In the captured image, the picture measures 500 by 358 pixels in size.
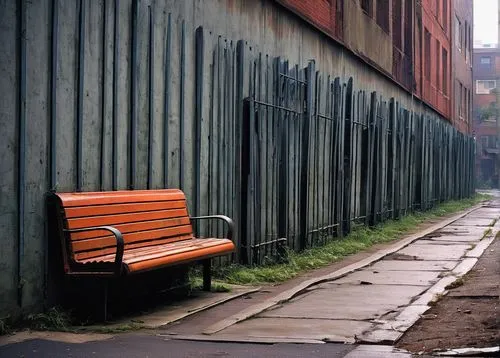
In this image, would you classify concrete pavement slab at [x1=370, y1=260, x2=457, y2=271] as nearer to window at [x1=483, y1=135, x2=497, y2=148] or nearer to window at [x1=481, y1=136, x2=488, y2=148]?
window at [x1=483, y1=135, x2=497, y2=148]

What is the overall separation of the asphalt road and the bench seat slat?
0.72 m

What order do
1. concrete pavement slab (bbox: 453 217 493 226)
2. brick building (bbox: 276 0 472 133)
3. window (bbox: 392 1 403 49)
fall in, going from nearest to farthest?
brick building (bbox: 276 0 472 133)
concrete pavement slab (bbox: 453 217 493 226)
window (bbox: 392 1 403 49)

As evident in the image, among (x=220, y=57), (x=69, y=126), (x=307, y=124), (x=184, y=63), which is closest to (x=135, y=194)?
(x=69, y=126)

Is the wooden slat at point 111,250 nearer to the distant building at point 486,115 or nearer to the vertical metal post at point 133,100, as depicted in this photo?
the vertical metal post at point 133,100

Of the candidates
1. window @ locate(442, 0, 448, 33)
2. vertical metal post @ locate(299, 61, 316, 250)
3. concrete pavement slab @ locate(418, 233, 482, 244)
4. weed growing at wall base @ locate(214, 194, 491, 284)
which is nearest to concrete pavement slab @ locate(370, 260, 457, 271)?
weed growing at wall base @ locate(214, 194, 491, 284)

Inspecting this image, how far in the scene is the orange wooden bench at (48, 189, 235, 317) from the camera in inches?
252

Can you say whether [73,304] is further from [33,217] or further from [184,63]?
[184,63]

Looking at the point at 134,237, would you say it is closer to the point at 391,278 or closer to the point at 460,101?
the point at 391,278

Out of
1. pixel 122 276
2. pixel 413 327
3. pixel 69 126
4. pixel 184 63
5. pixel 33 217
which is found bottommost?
pixel 413 327

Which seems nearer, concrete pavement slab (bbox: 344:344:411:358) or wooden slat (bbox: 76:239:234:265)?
concrete pavement slab (bbox: 344:344:411:358)

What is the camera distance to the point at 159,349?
5.61 m

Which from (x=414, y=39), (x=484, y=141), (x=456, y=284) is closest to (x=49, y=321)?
(x=456, y=284)

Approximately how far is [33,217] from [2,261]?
475 millimetres

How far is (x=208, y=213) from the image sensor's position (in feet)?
30.7
